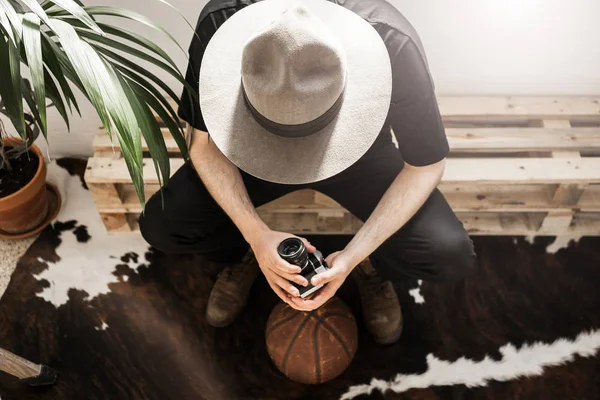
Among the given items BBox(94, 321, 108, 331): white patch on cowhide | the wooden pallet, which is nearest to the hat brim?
the wooden pallet

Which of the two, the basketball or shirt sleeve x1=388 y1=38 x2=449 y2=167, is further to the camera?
the basketball

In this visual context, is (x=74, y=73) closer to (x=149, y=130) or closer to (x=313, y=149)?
(x=149, y=130)

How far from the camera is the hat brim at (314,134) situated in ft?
4.29

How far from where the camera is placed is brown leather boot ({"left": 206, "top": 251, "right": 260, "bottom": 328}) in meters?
1.93

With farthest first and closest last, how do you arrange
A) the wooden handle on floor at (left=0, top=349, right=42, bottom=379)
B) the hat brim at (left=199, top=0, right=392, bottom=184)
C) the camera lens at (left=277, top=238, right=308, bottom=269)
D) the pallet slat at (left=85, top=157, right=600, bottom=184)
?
the pallet slat at (left=85, top=157, right=600, bottom=184)
the wooden handle on floor at (left=0, top=349, right=42, bottom=379)
the camera lens at (left=277, top=238, right=308, bottom=269)
the hat brim at (left=199, top=0, right=392, bottom=184)

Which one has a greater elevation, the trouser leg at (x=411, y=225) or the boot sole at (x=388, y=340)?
the trouser leg at (x=411, y=225)

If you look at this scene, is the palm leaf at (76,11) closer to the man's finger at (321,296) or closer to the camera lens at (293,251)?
the camera lens at (293,251)

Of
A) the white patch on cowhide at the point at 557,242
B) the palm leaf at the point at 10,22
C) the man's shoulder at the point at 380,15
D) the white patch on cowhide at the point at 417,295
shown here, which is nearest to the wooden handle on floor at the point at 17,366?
the palm leaf at the point at 10,22

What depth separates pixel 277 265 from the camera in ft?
4.85

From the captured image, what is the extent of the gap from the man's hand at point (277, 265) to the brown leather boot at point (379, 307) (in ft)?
1.37

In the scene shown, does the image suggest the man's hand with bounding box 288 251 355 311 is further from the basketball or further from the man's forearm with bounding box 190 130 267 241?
the man's forearm with bounding box 190 130 267 241

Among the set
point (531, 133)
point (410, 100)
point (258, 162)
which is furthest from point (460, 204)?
point (258, 162)

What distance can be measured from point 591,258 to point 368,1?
126 cm

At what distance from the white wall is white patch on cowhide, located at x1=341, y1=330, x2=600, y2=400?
89 cm
